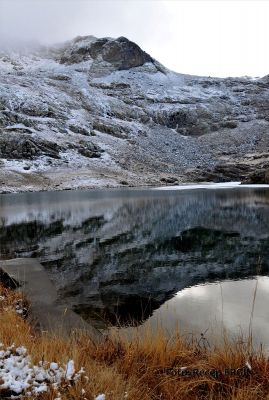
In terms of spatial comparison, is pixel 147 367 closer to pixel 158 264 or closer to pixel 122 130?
pixel 158 264

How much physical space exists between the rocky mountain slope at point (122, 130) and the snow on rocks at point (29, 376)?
75.8m

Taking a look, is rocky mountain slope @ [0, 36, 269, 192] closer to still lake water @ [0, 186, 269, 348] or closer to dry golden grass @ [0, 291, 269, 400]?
still lake water @ [0, 186, 269, 348]

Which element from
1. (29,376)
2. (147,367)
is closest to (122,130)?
(147,367)

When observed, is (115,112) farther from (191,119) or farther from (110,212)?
(110,212)

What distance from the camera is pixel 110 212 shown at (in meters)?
31.5

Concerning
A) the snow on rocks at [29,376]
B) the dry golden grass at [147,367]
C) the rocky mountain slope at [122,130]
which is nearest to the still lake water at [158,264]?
the dry golden grass at [147,367]

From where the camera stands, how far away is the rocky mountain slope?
103 metres

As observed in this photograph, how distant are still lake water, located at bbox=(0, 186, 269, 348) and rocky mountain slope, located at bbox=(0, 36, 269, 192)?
5624 cm

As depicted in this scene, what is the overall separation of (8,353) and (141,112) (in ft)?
528

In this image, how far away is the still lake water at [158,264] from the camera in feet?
28.3

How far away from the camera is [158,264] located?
14.2m

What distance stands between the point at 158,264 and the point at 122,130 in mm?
128844

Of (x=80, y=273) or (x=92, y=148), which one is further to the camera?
(x=92, y=148)

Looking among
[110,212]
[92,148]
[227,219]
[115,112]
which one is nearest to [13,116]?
[92,148]
